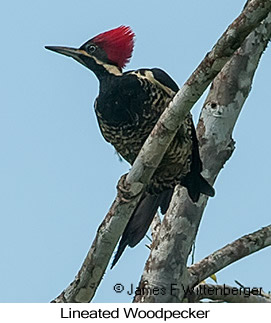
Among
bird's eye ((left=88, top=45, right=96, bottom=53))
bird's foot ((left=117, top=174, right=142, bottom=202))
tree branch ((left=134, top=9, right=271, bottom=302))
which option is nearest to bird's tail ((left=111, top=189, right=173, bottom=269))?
tree branch ((left=134, top=9, right=271, bottom=302))

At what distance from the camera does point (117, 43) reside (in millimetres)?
4684

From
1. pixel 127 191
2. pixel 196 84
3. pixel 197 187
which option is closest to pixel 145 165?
pixel 127 191

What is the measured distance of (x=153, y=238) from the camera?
4.29m

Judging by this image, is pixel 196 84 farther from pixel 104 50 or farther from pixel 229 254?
pixel 104 50

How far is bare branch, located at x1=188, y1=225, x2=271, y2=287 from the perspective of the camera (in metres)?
3.92

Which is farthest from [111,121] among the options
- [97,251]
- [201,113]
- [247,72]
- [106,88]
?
[97,251]

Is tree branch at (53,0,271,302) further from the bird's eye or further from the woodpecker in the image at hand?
the bird's eye

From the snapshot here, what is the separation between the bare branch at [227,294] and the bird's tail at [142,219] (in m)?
0.44

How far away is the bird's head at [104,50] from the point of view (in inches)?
183

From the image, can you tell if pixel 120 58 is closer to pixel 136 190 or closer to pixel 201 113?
pixel 201 113

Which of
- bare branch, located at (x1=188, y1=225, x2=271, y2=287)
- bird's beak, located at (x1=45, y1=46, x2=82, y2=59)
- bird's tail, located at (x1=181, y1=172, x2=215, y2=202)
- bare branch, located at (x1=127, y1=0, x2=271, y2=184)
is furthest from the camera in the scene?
bird's beak, located at (x1=45, y1=46, x2=82, y2=59)

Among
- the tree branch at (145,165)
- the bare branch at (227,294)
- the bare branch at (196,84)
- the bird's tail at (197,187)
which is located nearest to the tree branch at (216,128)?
the bird's tail at (197,187)

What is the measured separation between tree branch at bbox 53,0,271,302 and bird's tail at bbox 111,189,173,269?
50 cm
